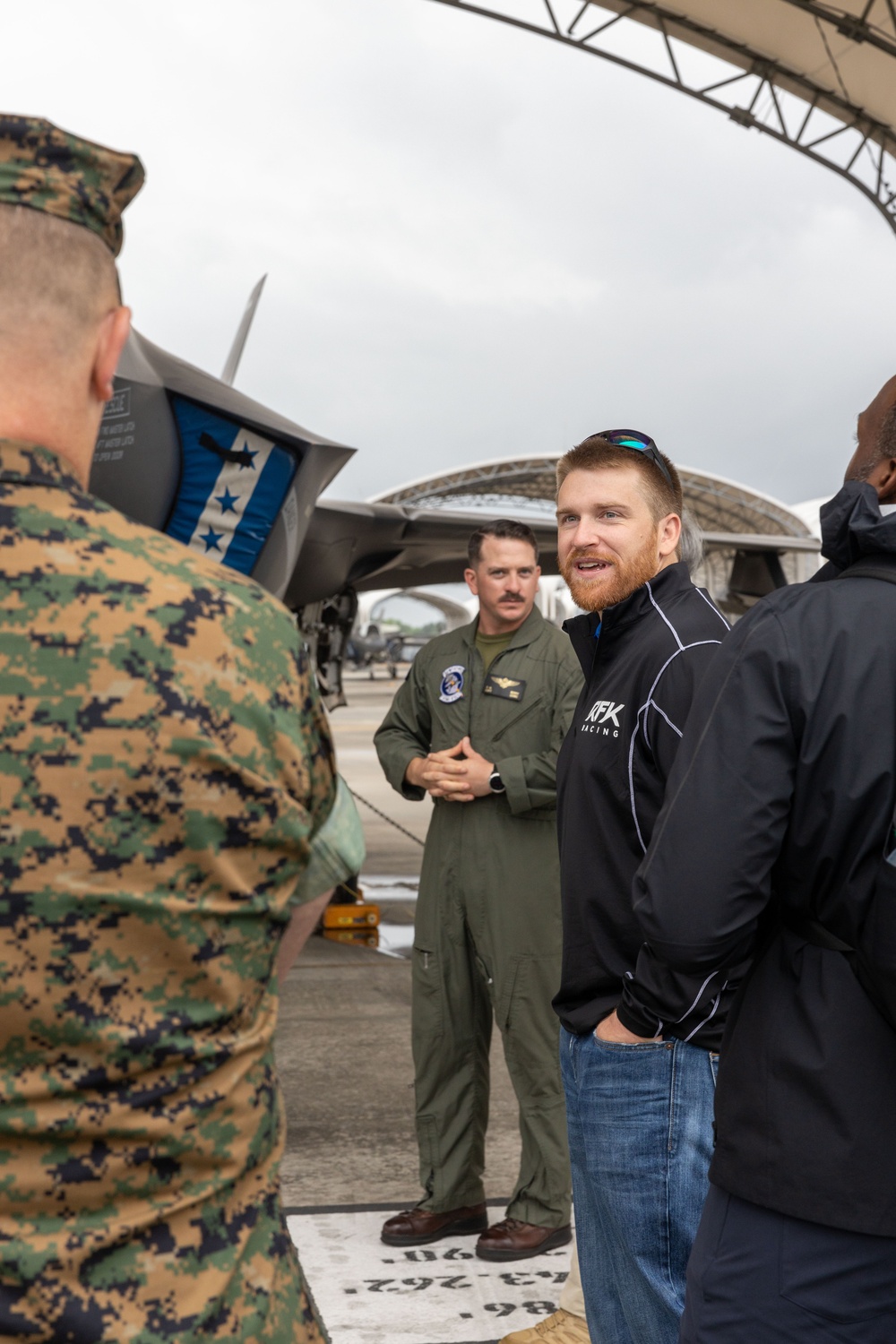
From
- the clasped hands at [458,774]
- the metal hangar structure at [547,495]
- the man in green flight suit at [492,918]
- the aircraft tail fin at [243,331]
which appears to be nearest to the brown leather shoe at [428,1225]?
the man in green flight suit at [492,918]

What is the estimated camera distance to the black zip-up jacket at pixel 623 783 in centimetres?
224

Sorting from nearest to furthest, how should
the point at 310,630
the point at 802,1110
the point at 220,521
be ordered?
the point at 802,1110
the point at 220,521
the point at 310,630

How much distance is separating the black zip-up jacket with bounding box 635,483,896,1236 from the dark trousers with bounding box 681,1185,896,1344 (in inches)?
1.4

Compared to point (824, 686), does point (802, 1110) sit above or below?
below

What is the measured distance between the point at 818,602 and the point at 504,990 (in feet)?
7.45

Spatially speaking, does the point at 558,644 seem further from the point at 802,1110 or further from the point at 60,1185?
the point at 60,1185

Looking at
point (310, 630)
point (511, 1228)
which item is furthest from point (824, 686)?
point (310, 630)

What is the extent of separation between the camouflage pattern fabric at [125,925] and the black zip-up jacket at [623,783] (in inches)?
43.0

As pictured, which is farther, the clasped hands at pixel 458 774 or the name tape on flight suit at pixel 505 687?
the name tape on flight suit at pixel 505 687

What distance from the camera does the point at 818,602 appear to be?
1606 mm

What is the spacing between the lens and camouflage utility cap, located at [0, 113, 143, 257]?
1206mm

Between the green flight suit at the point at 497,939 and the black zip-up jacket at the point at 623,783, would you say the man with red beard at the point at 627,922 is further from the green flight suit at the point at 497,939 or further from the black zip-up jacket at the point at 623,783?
the green flight suit at the point at 497,939

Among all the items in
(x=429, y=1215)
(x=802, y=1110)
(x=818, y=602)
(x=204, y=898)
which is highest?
(x=818, y=602)

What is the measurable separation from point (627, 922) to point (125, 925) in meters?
1.30
